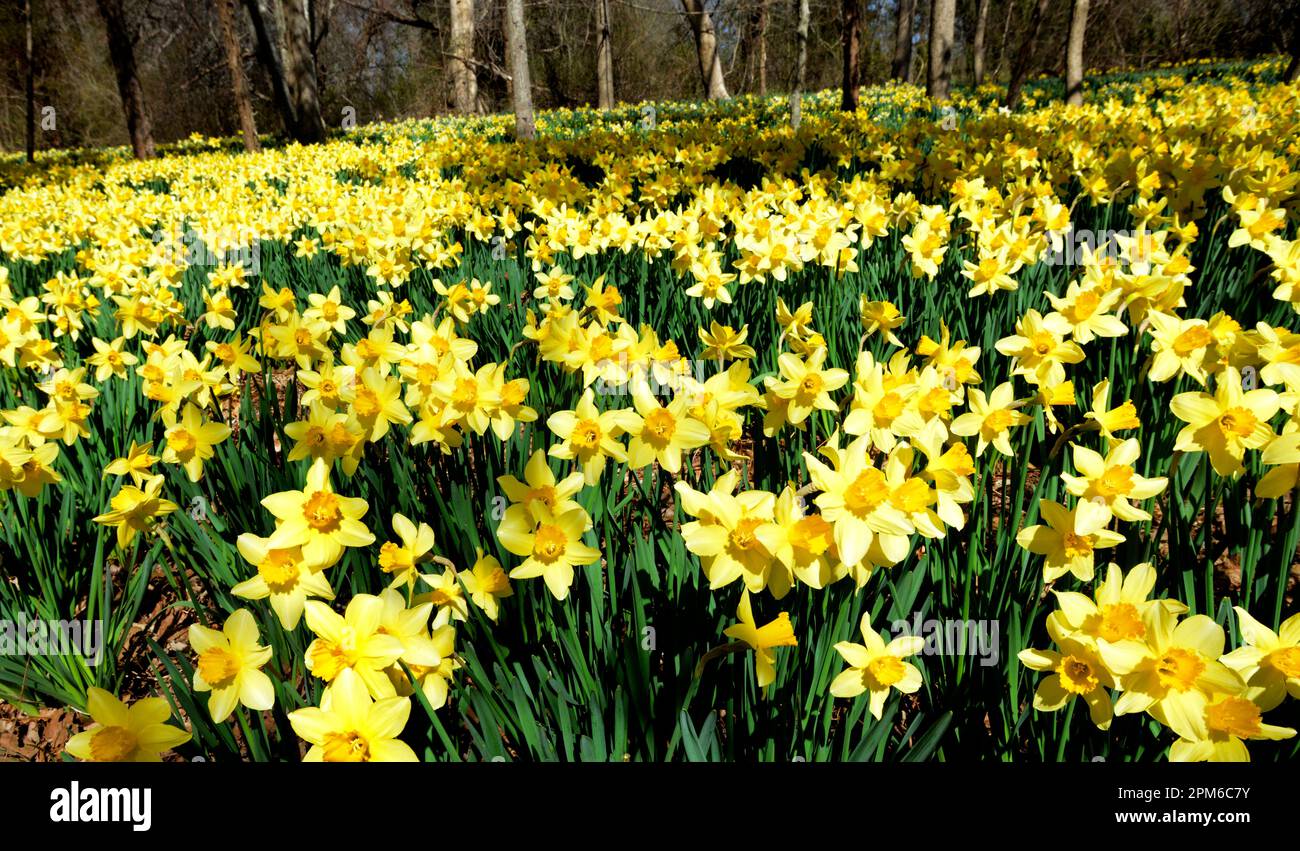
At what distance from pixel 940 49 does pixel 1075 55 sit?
3.06m

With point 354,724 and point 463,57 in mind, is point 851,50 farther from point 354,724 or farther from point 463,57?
point 463,57

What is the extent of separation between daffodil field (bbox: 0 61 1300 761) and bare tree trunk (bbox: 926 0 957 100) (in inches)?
358

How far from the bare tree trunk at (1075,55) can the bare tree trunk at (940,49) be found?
2119 mm

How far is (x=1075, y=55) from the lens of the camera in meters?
8.66

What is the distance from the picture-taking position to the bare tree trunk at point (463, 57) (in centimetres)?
1744

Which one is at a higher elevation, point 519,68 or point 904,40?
point 904,40
